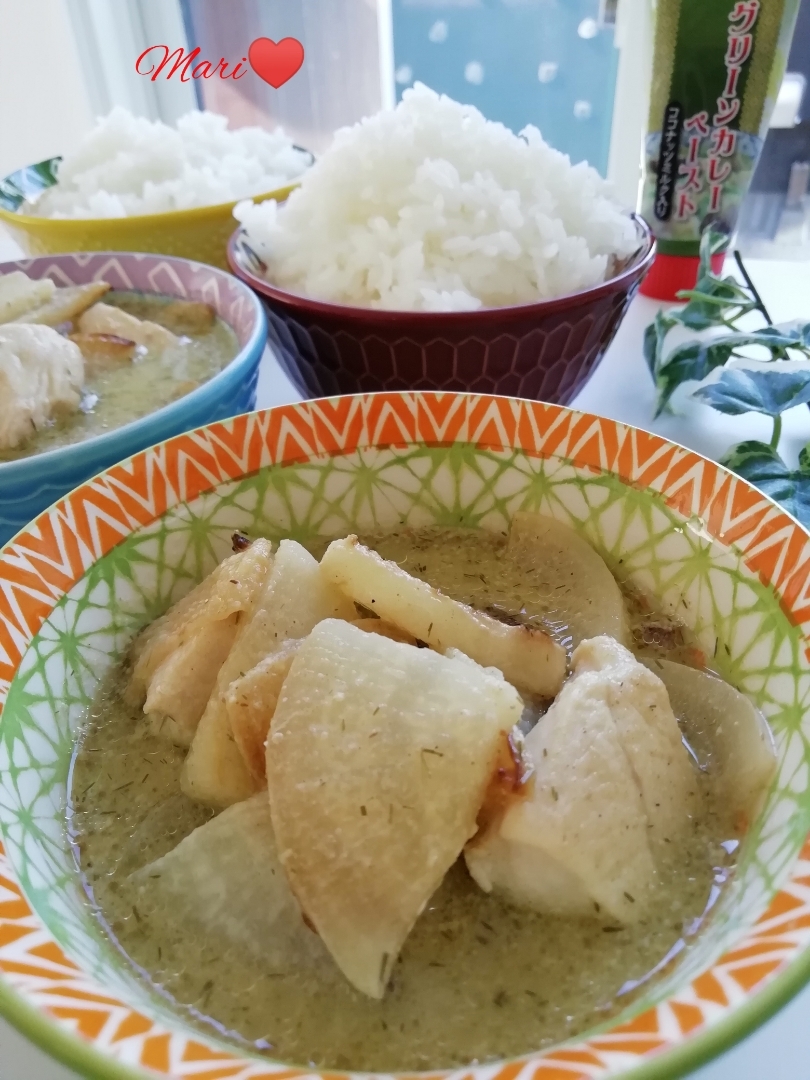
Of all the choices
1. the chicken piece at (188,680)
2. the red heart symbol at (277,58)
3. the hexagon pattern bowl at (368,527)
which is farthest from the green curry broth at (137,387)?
the red heart symbol at (277,58)

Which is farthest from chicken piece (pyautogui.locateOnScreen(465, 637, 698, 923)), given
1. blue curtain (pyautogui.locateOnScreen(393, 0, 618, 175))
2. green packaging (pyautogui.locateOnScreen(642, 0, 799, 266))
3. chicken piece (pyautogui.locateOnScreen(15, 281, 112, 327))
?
blue curtain (pyautogui.locateOnScreen(393, 0, 618, 175))

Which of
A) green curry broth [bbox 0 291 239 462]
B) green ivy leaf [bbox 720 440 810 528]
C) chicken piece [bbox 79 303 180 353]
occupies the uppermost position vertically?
chicken piece [bbox 79 303 180 353]

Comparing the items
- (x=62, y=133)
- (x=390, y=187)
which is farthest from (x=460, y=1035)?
(x=62, y=133)

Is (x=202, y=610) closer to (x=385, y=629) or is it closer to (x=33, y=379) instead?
(x=385, y=629)

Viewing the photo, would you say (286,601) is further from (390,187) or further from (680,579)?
(390,187)

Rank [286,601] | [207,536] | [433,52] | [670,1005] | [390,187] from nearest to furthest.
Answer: [670,1005] → [286,601] → [207,536] → [390,187] → [433,52]

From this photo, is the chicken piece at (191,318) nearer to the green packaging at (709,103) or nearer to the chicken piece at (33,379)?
the chicken piece at (33,379)

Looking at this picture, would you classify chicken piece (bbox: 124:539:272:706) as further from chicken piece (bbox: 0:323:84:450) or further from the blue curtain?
the blue curtain
